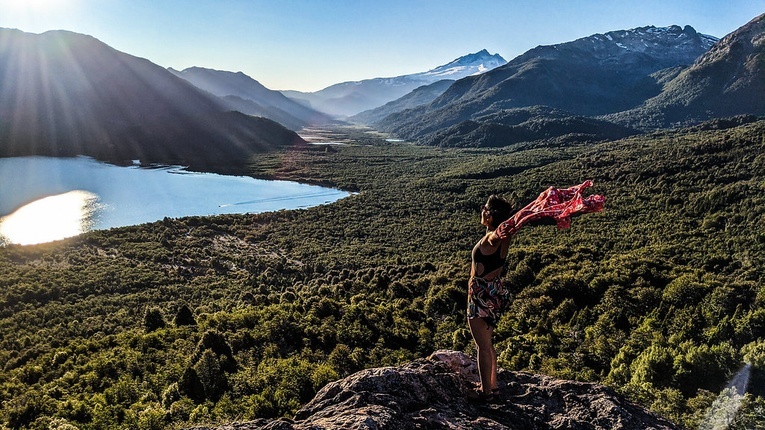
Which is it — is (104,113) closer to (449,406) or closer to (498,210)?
(498,210)

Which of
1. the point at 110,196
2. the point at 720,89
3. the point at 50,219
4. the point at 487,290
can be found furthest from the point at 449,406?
the point at 720,89

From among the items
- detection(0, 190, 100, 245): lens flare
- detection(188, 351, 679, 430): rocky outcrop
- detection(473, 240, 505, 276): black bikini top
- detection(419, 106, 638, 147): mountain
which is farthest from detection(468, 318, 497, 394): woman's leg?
detection(419, 106, 638, 147): mountain

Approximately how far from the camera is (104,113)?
133m

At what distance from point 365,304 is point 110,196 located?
240 feet

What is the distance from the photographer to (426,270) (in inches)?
1235

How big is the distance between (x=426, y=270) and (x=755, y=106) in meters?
176

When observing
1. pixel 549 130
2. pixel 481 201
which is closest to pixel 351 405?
pixel 481 201

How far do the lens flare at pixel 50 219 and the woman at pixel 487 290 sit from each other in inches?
2370

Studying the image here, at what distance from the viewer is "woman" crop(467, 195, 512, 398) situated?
4707 mm

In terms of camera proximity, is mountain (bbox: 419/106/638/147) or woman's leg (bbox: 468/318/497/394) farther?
mountain (bbox: 419/106/638/147)

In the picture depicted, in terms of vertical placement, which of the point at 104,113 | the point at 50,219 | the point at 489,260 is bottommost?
the point at 50,219

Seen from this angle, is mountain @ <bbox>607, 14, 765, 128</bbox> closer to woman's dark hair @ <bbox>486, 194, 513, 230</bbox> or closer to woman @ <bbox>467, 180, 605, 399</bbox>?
woman @ <bbox>467, 180, 605, 399</bbox>

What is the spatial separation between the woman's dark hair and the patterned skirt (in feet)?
2.31

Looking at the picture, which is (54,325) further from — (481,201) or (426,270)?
(481,201)
